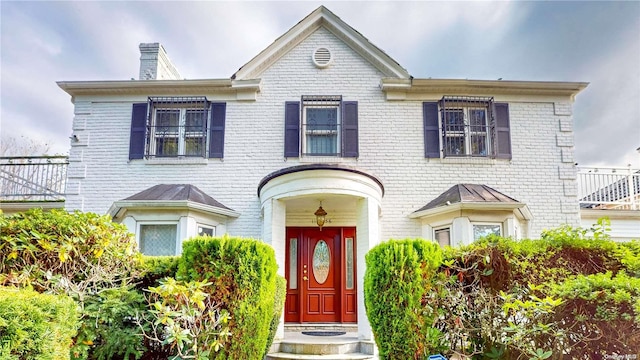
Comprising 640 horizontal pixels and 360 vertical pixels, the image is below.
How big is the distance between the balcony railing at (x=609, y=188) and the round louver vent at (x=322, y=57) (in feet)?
21.4

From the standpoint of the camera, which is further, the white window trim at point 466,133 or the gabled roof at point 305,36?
the gabled roof at point 305,36

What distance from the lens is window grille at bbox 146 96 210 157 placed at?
30.3 ft

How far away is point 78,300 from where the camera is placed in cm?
457

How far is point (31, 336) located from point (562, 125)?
33.6 feet

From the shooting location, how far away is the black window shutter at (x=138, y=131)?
29.9 feet

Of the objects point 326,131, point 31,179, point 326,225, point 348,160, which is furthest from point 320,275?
point 31,179

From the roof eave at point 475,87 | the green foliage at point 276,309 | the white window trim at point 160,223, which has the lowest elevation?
the green foliage at point 276,309

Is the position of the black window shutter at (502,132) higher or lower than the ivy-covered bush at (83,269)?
higher

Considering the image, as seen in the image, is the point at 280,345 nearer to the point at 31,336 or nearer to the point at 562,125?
the point at 31,336

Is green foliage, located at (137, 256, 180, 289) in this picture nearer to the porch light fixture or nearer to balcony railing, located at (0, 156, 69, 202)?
the porch light fixture

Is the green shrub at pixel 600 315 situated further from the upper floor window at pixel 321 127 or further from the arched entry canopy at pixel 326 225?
the upper floor window at pixel 321 127

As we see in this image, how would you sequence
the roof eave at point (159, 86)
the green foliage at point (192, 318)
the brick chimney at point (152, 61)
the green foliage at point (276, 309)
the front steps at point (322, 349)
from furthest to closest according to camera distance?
the brick chimney at point (152, 61) < the roof eave at point (159, 86) < the front steps at point (322, 349) < the green foliage at point (276, 309) < the green foliage at point (192, 318)

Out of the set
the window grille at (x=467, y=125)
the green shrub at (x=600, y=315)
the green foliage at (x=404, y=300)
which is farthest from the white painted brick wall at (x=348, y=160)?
the green shrub at (x=600, y=315)

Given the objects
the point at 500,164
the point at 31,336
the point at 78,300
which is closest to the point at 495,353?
the point at 31,336
